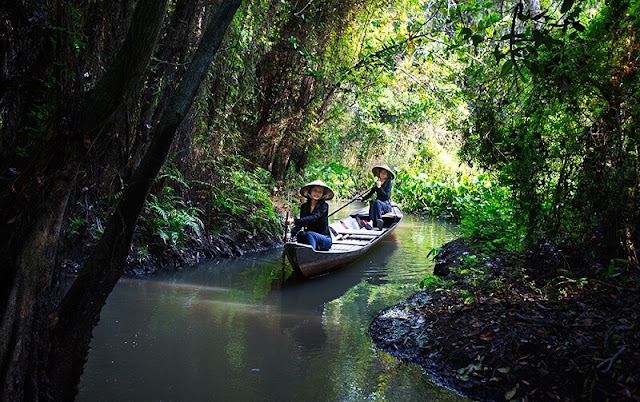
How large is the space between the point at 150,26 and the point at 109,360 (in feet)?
11.3

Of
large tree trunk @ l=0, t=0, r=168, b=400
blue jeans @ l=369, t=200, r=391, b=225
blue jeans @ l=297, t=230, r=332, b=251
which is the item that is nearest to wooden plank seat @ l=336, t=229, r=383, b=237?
blue jeans @ l=369, t=200, r=391, b=225

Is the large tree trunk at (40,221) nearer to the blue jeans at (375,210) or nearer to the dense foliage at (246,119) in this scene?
the dense foliage at (246,119)

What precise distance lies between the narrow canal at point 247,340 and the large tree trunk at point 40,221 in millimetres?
1566

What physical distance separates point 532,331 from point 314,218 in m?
4.49

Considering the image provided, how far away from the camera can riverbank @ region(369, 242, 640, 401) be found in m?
4.27

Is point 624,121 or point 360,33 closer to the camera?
point 624,121

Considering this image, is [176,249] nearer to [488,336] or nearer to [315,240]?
[315,240]

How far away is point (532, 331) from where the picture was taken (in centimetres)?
494

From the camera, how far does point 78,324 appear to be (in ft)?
11.3

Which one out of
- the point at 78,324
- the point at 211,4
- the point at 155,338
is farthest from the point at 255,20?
the point at 78,324

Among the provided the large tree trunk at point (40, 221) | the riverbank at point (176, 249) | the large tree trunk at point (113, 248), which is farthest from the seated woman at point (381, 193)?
the large tree trunk at point (40, 221)

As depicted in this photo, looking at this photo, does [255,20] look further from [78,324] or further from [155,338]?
[78,324]

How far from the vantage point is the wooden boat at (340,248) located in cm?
843

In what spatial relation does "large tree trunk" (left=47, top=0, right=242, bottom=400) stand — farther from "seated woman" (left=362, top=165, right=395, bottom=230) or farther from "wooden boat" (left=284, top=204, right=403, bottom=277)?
"seated woman" (left=362, top=165, right=395, bottom=230)
